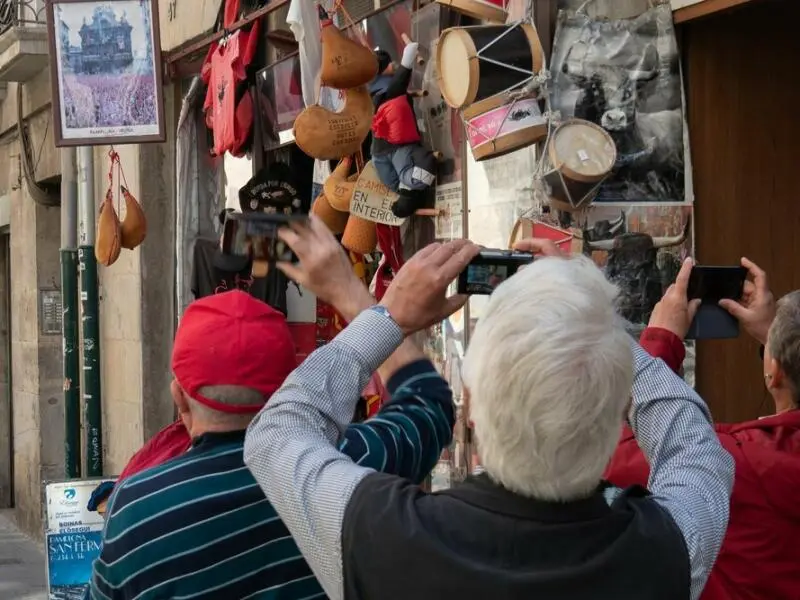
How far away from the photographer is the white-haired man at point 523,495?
4.26 feet

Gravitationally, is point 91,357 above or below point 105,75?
below

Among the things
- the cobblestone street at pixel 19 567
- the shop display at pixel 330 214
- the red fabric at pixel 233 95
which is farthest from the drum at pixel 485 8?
the cobblestone street at pixel 19 567

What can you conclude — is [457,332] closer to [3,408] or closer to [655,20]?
[655,20]

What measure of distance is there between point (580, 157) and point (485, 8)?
2.49 ft

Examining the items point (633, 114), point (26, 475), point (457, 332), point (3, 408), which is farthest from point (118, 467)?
point (633, 114)

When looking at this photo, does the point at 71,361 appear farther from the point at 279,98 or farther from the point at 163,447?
the point at 163,447

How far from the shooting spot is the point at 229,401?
72.8 inches

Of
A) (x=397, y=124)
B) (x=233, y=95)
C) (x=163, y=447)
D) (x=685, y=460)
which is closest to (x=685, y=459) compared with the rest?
(x=685, y=460)

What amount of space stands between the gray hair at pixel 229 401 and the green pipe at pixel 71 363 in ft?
17.3

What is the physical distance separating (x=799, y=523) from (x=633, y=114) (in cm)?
177

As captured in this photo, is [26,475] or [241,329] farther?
[26,475]

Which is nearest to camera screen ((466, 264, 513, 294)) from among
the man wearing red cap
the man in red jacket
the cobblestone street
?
the man wearing red cap

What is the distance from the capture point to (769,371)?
2.34 m

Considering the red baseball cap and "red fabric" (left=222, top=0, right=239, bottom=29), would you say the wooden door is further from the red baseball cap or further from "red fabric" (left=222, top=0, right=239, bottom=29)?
"red fabric" (left=222, top=0, right=239, bottom=29)
